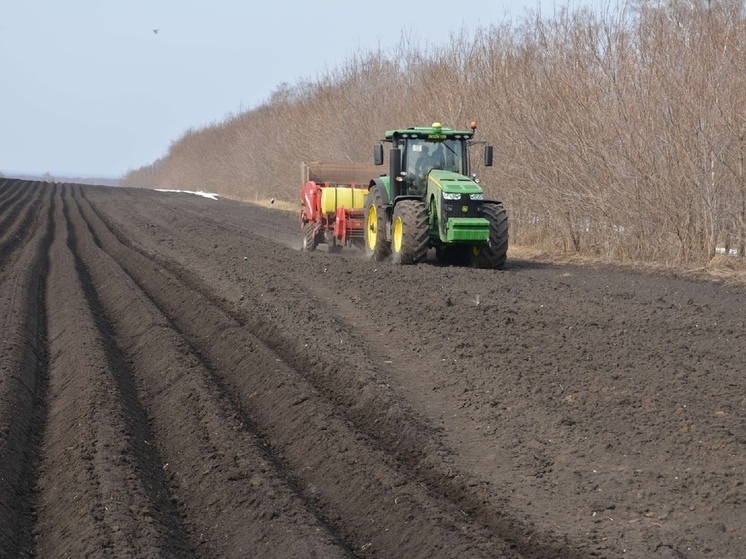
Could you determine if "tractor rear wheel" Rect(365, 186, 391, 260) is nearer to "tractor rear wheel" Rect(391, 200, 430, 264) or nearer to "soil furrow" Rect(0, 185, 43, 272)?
"tractor rear wheel" Rect(391, 200, 430, 264)

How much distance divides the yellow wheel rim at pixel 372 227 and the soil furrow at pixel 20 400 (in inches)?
208

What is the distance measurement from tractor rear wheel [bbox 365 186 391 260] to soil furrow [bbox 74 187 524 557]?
518 cm

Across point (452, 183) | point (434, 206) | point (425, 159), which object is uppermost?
point (425, 159)

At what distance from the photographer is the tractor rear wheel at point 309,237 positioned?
61.9ft

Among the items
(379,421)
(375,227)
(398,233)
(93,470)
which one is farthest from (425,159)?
(93,470)

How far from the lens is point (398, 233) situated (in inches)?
589

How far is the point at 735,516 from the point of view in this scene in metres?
5.14

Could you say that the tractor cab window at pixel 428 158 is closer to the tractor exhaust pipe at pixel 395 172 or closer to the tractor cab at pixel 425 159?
the tractor cab at pixel 425 159

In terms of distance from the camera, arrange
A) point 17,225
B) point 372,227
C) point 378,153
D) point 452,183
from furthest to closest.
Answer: point 17,225 < point 372,227 < point 378,153 < point 452,183

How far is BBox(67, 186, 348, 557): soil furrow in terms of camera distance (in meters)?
5.15

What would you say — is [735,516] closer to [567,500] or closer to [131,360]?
[567,500]

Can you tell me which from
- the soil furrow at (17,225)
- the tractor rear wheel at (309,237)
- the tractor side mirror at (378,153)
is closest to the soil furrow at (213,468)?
the tractor side mirror at (378,153)

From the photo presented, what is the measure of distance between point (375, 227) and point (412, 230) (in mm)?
2098

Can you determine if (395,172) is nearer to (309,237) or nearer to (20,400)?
(309,237)
